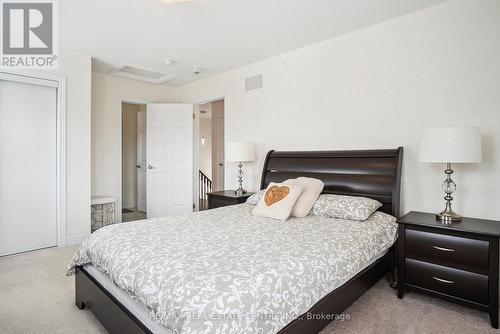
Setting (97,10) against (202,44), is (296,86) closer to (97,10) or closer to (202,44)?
(202,44)

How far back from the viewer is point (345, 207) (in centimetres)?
248

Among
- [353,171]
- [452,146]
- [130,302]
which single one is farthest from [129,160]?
[452,146]

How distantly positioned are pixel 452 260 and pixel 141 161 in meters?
5.76

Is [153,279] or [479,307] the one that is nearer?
[153,279]

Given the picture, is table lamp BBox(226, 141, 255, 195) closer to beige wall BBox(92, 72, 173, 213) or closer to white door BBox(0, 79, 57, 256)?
beige wall BBox(92, 72, 173, 213)

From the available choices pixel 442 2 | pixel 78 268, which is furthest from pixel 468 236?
pixel 78 268

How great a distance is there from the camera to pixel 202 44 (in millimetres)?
3420

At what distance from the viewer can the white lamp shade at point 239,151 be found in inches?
148

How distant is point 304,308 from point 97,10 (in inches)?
119

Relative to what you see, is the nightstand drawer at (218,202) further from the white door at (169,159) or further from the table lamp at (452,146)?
the table lamp at (452,146)

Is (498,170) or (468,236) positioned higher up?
(498,170)

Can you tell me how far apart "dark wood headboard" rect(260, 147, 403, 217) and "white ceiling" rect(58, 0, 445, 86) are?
1.33 meters

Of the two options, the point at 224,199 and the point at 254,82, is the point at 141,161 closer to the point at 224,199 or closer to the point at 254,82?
the point at 224,199

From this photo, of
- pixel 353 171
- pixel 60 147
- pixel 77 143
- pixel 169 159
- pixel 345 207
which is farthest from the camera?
pixel 169 159
